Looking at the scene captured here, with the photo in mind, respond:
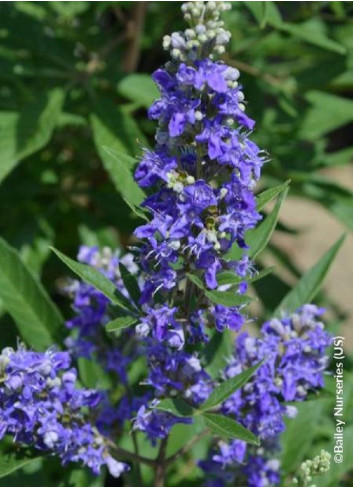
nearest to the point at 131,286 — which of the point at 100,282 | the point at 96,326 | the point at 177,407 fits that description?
the point at 100,282

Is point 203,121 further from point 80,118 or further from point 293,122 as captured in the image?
point 293,122

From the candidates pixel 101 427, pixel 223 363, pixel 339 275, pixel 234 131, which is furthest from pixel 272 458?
pixel 339 275

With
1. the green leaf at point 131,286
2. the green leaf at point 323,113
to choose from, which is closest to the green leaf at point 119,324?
the green leaf at point 131,286

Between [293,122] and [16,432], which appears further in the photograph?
[293,122]

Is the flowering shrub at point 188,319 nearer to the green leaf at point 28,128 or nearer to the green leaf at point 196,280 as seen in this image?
the green leaf at point 196,280

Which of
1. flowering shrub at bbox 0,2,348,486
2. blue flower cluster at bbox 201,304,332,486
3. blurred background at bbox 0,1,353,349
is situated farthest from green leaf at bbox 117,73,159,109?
blue flower cluster at bbox 201,304,332,486

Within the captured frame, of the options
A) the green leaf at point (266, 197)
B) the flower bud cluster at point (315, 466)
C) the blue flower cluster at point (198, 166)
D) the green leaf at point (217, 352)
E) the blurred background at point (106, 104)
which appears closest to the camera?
the blue flower cluster at point (198, 166)

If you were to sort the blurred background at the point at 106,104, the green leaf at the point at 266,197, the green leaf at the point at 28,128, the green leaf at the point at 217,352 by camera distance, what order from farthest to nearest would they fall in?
the blurred background at the point at 106,104, the green leaf at the point at 28,128, the green leaf at the point at 217,352, the green leaf at the point at 266,197
